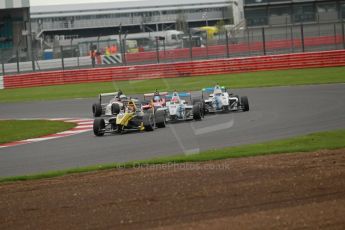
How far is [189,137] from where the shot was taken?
16312 mm

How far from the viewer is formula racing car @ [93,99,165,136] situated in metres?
17.9

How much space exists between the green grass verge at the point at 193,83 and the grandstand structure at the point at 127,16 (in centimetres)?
3627

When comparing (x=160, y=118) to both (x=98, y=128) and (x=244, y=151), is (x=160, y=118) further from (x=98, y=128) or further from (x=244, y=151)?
(x=244, y=151)

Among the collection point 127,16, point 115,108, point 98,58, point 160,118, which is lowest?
Answer: point 160,118

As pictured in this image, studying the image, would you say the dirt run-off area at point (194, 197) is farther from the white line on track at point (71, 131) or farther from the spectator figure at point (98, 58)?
the spectator figure at point (98, 58)

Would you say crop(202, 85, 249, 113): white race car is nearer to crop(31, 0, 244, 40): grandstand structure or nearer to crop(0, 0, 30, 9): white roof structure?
crop(0, 0, 30, 9): white roof structure

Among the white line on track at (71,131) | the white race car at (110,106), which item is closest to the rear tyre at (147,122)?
the white line on track at (71,131)

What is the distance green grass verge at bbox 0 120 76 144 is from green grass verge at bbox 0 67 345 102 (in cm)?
712

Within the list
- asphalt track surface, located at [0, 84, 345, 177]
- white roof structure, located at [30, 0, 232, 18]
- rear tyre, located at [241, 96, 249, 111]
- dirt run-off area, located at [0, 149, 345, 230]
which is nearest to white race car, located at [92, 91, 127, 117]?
asphalt track surface, located at [0, 84, 345, 177]

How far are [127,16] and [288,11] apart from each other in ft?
73.9

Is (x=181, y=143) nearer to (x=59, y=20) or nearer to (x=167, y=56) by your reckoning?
(x=167, y=56)

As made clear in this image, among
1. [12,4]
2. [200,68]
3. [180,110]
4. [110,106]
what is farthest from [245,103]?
[12,4]

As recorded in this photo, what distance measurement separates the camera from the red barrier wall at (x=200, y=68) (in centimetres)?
3738

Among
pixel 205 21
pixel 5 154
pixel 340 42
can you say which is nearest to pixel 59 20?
pixel 205 21
